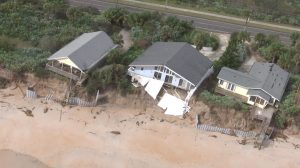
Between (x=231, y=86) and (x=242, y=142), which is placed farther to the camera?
(x=231, y=86)

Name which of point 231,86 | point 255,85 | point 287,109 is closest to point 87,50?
point 231,86

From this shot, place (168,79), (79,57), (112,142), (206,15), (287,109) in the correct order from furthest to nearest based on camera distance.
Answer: (206,15) → (168,79) → (79,57) → (287,109) → (112,142)

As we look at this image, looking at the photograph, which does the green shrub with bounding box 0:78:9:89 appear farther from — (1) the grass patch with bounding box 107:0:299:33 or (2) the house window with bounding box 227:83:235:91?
(1) the grass patch with bounding box 107:0:299:33

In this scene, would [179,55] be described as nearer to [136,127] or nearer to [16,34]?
[136,127]

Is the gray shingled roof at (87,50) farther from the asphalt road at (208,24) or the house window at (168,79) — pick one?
the asphalt road at (208,24)

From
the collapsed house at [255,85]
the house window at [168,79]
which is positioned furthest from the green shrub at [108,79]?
the collapsed house at [255,85]

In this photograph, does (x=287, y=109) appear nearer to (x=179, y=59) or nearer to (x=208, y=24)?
(x=179, y=59)
